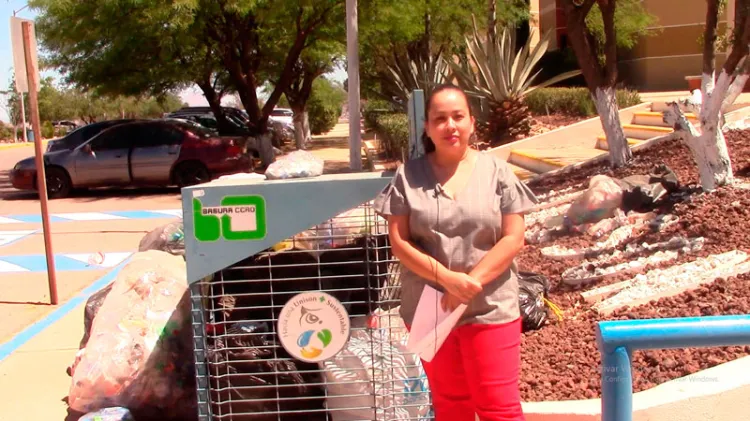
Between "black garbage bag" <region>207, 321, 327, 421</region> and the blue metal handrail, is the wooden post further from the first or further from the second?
the blue metal handrail

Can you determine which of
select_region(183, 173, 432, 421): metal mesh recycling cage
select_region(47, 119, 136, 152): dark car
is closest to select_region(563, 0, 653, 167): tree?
select_region(183, 173, 432, 421): metal mesh recycling cage

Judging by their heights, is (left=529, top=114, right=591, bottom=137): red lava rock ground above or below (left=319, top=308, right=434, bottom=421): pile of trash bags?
above

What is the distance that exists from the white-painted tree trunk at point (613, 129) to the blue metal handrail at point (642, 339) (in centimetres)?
757

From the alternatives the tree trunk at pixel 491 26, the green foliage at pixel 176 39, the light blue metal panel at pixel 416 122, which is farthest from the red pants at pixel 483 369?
the tree trunk at pixel 491 26

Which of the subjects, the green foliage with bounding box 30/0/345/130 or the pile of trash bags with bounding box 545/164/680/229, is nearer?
the pile of trash bags with bounding box 545/164/680/229

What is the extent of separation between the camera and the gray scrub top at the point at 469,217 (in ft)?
9.46

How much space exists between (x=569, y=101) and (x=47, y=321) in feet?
46.9

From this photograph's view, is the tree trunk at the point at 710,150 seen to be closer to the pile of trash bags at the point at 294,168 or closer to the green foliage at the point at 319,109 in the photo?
the pile of trash bags at the point at 294,168

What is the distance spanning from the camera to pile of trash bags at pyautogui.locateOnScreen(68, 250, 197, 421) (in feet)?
13.4

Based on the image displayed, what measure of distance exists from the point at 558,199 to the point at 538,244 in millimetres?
1687

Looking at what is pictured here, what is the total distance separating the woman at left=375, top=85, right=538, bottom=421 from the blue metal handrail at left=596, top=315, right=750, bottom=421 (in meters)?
0.73

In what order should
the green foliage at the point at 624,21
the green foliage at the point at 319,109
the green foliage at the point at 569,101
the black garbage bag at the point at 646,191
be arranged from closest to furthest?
the black garbage bag at the point at 646,191 < the green foliage at the point at 569,101 < the green foliage at the point at 624,21 < the green foliage at the point at 319,109

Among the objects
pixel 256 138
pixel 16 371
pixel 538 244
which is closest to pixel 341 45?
pixel 256 138

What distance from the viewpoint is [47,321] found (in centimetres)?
657
